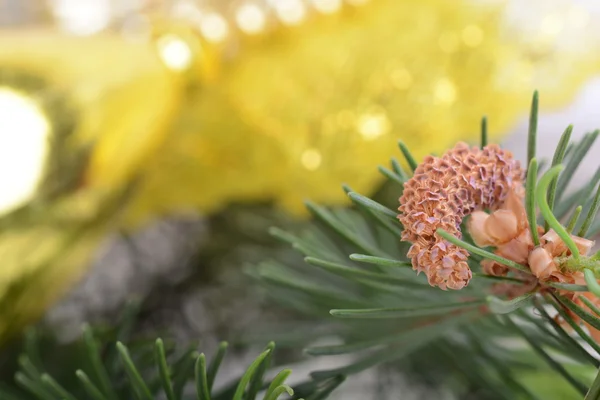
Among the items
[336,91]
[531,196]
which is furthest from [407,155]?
[336,91]

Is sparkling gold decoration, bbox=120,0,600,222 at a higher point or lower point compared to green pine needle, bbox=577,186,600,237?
higher

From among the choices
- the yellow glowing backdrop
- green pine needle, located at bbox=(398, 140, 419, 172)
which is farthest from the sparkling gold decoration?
green pine needle, located at bbox=(398, 140, 419, 172)

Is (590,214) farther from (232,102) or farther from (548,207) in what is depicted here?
(232,102)

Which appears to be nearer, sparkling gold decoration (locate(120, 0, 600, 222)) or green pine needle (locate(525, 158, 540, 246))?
green pine needle (locate(525, 158, 540, 246))

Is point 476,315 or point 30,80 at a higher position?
point 30,80

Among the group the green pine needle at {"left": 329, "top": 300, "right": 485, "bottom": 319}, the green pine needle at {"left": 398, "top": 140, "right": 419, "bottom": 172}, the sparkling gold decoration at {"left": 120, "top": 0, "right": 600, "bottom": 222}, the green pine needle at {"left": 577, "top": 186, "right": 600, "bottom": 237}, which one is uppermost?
the sparkling gold decoration at {"left": 120, "top": 0, "right": 600, "bottom": 222}

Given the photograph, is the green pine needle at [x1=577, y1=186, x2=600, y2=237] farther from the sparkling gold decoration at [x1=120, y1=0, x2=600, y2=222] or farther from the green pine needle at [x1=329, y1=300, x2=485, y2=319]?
the sparkling gold decoration at [x1=120, y1=0, x2=600, y2=222]

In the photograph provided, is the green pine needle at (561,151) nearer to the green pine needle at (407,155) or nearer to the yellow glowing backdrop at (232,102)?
the green pine needle at (407,155)

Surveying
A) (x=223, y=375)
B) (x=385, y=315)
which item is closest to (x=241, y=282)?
(x=223, y=375)

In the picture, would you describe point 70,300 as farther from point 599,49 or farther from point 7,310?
point 599,49
